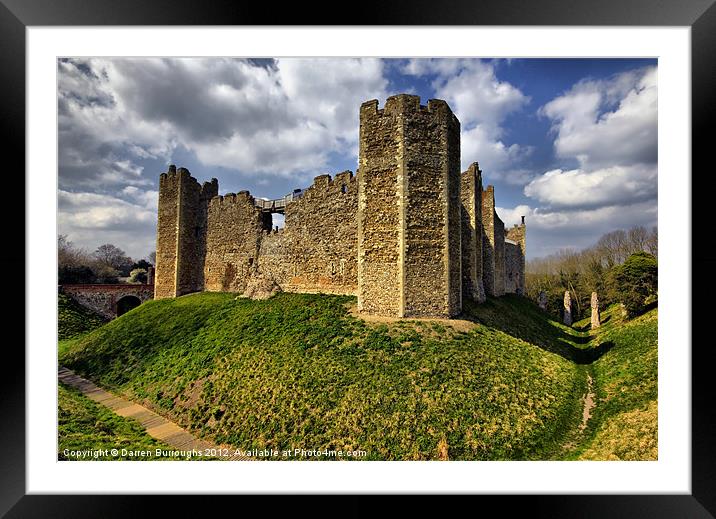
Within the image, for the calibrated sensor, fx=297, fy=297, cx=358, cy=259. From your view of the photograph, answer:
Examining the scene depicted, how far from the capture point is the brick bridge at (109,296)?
2077cm

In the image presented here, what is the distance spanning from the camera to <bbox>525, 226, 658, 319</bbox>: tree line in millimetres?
14461

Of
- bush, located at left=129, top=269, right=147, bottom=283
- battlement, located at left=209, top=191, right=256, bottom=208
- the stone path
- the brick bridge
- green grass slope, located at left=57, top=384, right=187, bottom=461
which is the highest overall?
battlement, located at left=209, top=191, right=256, bottom=208

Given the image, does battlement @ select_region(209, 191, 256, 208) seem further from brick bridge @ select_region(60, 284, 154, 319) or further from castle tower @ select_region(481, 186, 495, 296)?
castle tower @ select_region(481, 186, 495, 296)

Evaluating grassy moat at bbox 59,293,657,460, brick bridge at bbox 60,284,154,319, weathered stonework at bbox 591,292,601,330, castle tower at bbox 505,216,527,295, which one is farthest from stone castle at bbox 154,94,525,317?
castle tower at bbox 505,216,527,295

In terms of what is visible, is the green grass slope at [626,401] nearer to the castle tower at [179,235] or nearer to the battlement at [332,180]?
the battlement at [332,180]

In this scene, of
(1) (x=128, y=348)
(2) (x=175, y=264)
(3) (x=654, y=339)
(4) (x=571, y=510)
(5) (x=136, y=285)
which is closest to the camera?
(4) (x=571, y=510)

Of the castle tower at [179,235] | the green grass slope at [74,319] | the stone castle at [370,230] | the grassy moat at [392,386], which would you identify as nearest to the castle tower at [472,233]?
the stone castle at [370,230]

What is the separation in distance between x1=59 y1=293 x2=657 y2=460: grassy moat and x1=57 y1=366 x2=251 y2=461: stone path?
203mm

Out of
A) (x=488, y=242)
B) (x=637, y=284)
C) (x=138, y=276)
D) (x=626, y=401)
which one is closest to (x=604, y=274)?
(x=637, y=284)

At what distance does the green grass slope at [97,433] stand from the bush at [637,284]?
19.3 metres
